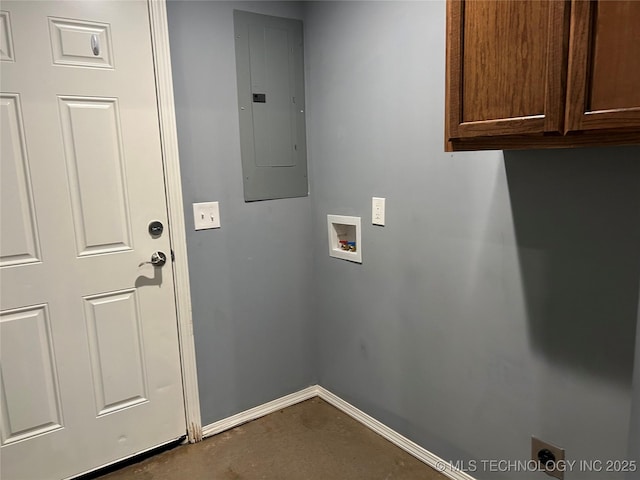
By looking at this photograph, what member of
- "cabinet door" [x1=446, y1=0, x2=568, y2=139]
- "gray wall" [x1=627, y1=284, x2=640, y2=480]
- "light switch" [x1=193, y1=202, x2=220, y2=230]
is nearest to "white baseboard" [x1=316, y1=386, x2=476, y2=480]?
"gray wall" [x1=627, y1=284, x2=640, y2=480]

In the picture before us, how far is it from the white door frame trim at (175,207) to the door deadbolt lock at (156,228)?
0.15ft

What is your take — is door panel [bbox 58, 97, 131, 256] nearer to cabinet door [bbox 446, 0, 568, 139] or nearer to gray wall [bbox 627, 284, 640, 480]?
cabinet door [bbox 446, 0, 568, 139]

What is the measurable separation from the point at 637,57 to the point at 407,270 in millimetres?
1216

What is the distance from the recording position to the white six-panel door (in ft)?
5.60

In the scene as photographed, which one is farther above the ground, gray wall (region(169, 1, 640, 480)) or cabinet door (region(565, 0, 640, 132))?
cabinet door (region(565, 0, 640, 132))

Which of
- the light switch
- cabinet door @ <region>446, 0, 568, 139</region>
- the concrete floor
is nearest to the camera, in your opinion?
cabinet door @ <region>446, 0, 568, 139</region>

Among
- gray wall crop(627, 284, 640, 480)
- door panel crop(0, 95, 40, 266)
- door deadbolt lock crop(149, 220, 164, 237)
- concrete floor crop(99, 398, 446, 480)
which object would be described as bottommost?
concrete floor crop(99, 398, 446, 480)

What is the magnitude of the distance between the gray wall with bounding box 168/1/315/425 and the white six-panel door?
0.17m

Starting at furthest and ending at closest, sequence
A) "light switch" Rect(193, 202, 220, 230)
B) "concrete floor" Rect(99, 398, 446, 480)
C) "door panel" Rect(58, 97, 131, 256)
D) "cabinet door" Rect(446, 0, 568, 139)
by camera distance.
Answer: "light switch" Rect(193, 202, 220, 230)
"concrete floor" Rect(99, 398, 446, 480)
"door panel" Rect(58, 97, 131, 256)
"cabinet door" Rect(446, 0, 568, 139)

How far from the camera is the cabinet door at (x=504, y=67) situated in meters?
1.09

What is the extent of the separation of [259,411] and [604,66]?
7.24 ft

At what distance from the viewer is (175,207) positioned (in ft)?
6.73

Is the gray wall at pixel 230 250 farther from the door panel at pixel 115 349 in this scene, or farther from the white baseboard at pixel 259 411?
the door panel at pixel 115 349

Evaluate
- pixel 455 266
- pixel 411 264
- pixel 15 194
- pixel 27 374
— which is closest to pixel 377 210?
pixel 411 264
